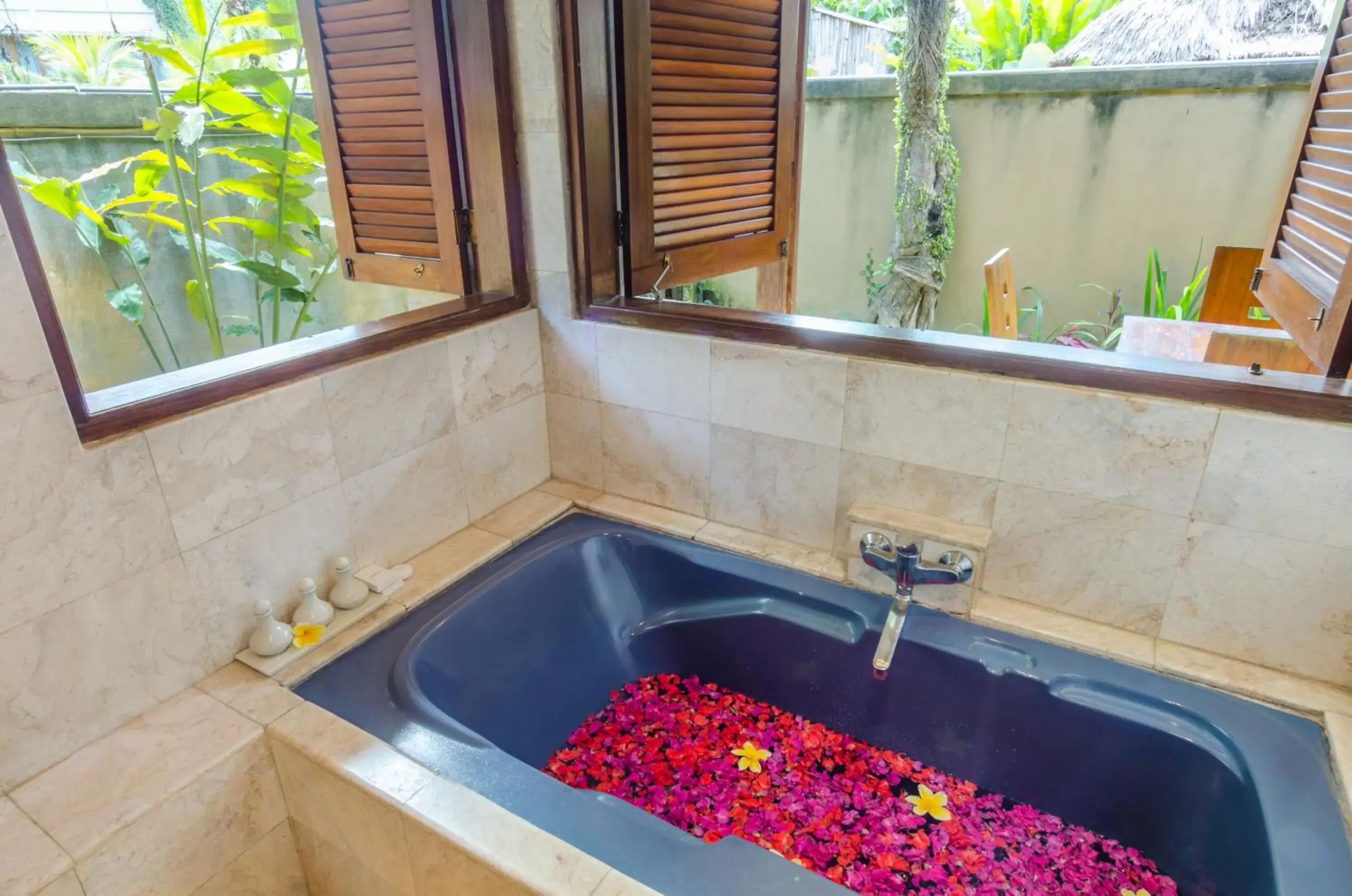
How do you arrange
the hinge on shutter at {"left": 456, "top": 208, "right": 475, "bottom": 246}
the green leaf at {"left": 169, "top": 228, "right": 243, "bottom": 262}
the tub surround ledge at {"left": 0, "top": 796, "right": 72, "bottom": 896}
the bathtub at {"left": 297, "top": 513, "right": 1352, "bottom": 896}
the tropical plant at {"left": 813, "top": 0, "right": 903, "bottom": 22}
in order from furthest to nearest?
the tropical plant at {"left": 813, "top": 0, "right": 903, "bottom": 22} < the green leaf at {"left": 169, "top": 228, "right": 243, "bottom": 262} < the hinge on shutter at {"left": 456, "top": 208, "right": 475, "bottom": 246} < the bathtub at {"left": 297, "top": 513, "right": 1352, "bottom": 896} < the tub surround ledge at {"left": 0, "top": 796, "right": 72, "bottom": 896}

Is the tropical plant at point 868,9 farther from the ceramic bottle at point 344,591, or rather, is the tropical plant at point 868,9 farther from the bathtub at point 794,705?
the ceramic bottle at point 344,591

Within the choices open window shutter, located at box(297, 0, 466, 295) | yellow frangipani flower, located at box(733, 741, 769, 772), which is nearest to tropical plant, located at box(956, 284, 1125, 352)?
yellow frangipani flower, located at box(733, 741, 769, 772)

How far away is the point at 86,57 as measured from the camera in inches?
77.3

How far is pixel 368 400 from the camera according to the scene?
1504 millimetres

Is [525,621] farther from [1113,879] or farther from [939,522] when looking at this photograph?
[1113,879]

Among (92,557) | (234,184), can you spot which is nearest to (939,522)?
(92,557)

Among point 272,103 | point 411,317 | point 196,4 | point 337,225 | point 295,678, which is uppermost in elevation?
point 196,4

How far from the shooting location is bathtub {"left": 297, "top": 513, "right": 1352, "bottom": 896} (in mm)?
1071

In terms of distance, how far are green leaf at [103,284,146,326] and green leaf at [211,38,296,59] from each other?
1.99ft

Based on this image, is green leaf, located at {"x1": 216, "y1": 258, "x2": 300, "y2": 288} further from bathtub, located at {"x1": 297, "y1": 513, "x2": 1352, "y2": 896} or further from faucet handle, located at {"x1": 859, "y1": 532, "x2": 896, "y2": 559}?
faucet handle, located at {"x1": 859, "y1": 532, "x2": 896, "y2": 559}

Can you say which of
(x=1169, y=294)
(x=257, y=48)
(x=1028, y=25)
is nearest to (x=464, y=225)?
(x=257, y=48)

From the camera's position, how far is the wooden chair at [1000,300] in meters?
2.31

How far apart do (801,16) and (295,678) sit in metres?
2.11

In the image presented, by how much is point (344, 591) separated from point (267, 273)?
0.97m
